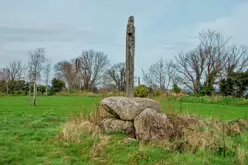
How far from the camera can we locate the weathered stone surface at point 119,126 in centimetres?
A: 476

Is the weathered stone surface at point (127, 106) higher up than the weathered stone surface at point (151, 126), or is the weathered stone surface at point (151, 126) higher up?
the weathered stone surface at point (127, 106)

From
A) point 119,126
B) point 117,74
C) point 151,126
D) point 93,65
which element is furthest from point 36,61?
point 93,65

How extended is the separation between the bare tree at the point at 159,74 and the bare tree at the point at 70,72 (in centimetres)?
1858

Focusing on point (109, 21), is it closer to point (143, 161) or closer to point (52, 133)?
point (52, 133)

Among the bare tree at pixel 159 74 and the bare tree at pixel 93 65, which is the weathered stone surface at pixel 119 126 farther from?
the bare tree at pixel 93 65

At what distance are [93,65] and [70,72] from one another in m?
5.35

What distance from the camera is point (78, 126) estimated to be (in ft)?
16.1

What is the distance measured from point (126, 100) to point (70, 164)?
218cm

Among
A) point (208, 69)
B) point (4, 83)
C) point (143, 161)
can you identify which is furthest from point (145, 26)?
point (4, 83)

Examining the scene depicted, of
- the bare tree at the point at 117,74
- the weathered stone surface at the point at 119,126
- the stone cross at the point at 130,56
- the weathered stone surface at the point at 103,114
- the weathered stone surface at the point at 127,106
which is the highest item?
the bare tree at the point at 117,74

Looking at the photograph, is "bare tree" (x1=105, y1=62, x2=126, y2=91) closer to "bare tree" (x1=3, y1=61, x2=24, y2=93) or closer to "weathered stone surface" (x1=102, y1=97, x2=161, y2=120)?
"bare tree" (x1=3, y1=61, x2=24, y2=93)

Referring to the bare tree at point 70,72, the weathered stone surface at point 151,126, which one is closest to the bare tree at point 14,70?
the bare tree at point 70,72

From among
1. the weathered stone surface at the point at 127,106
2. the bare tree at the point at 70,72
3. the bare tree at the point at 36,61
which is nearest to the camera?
the weathered stone surface at the point at 127,106

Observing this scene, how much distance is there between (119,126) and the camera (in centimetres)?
485
